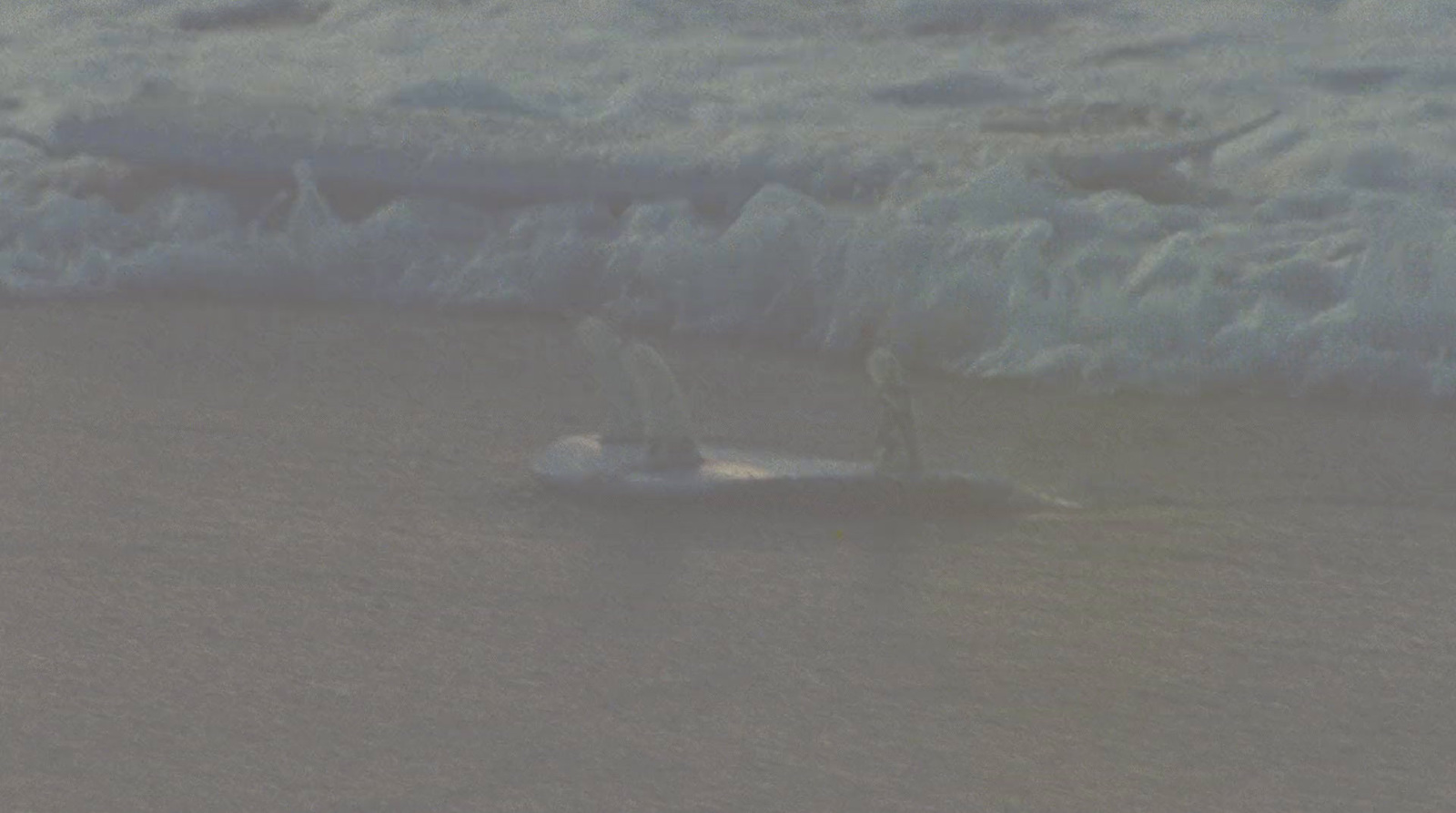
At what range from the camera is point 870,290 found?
6242mm

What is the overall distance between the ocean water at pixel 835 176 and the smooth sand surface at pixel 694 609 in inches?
14.9

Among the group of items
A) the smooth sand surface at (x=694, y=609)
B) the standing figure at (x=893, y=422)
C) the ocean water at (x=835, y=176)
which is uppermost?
the ocean water at (x=835, y=176)

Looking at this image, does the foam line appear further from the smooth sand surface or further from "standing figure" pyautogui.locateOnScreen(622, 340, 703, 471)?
"standing figure" pyautogui.locateOnScreen(622, 340, 703, 471)

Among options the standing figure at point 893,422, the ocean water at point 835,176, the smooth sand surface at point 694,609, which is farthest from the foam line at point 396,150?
the standing figure at point 893,422

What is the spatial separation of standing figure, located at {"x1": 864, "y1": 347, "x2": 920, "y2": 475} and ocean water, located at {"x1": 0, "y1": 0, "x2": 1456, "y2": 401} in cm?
93

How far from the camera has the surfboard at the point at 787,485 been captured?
485 cm

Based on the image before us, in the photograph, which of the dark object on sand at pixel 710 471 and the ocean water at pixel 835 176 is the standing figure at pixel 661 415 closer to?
the dark object on sand at pixel 710 471

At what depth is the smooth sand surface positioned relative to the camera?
3.76 meters

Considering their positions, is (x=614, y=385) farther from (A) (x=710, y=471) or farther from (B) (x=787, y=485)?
(B) (x=787, y=485)

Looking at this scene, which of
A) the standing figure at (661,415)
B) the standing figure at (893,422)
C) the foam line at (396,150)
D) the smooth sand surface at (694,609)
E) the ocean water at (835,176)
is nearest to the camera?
the smooth sand surface at (694,609)

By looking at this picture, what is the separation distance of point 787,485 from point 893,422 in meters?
0.21

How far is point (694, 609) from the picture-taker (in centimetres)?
443

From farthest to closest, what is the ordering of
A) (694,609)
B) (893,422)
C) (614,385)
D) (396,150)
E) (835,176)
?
(396,150) → (835,176) → (614,385) → (893,422) → (694,609)

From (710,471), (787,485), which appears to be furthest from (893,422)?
(710,471)
